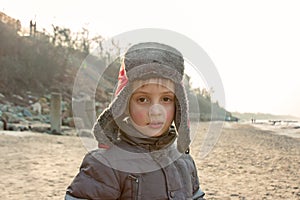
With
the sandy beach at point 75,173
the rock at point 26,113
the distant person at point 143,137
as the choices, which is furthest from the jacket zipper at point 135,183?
the rock at point 26,113

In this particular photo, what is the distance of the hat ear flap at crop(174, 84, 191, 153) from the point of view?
6.70 feet

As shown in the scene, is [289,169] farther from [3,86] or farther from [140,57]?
[3,86]

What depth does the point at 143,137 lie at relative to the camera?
197cm

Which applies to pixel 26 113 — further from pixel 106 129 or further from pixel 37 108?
pixel 106 129

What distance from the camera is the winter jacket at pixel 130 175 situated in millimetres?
1840

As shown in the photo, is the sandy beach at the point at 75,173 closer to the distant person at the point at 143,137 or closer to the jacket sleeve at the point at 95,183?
the distant person at the point at 143,137

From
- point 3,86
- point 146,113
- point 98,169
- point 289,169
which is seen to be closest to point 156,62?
point 146,113

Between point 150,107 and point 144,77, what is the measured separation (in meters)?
0.13

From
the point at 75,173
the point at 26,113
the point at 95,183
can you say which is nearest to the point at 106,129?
the point at 95,183

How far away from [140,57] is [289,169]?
6780 mm

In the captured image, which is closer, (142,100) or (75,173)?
(142,100)

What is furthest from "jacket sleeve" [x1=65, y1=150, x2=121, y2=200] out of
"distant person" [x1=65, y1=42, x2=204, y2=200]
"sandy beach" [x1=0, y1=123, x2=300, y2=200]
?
"sandy beach" [x1=0, y1=123, x2=300, y2=200]

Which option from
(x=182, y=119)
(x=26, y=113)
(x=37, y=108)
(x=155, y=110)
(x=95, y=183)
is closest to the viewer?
(x=95, y=183)

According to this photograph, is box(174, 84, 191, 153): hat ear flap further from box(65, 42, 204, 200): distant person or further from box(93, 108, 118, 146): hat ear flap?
box(93, 108, 118, 146): hat ear flap
